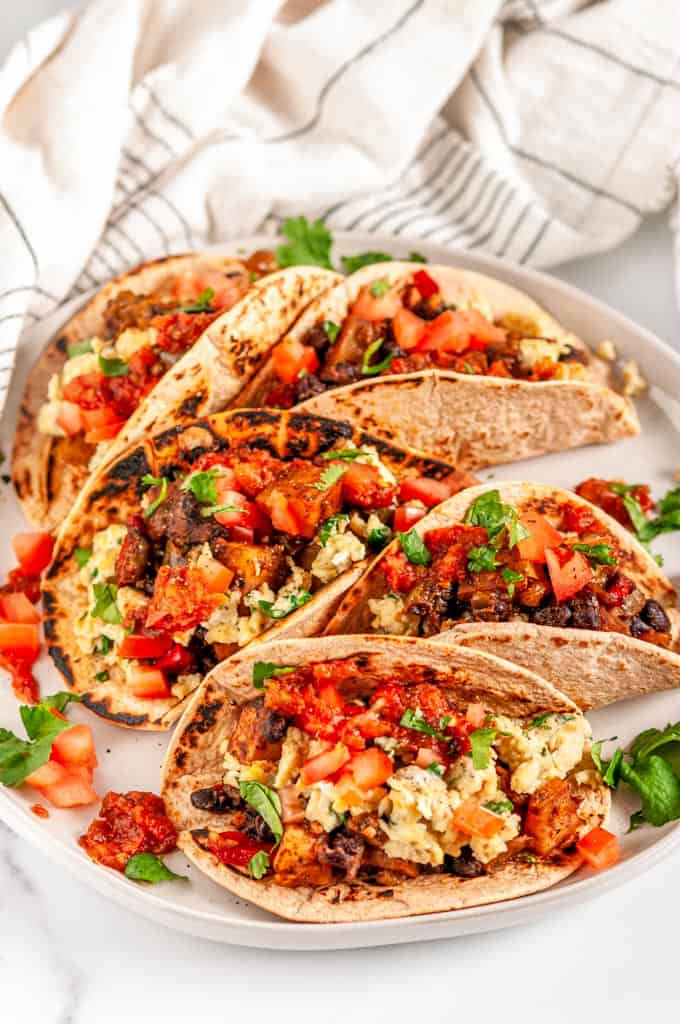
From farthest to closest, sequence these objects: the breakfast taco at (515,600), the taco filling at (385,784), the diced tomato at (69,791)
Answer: the diced tomato at (69,791)
the breakfast taco at (515,600)
the taco filling at (385,784)

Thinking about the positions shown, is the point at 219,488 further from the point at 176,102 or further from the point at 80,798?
the point at 176,102

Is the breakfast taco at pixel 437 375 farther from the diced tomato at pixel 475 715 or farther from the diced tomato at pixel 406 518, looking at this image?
the diced tomato at pixel 475 715

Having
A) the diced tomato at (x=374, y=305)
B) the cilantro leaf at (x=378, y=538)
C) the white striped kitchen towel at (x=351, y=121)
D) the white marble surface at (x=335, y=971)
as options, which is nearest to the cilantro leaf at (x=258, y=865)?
the white marble surface at (x=335, y=971)

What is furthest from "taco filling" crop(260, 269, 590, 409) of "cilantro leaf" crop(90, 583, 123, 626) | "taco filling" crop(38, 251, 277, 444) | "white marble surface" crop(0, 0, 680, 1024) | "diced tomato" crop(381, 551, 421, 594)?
"white marble surface" crop(0, 0, 680, 1024)

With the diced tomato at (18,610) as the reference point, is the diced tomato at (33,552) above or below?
above

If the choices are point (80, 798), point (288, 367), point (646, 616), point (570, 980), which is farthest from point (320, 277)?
point (570, 980)

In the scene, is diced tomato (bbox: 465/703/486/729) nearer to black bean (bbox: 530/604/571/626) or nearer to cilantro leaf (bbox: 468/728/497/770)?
cilantro leaf (bbox: 468/728/497/770)

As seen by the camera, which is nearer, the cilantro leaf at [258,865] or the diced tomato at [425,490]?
the cilantro leaf at [258,865]
